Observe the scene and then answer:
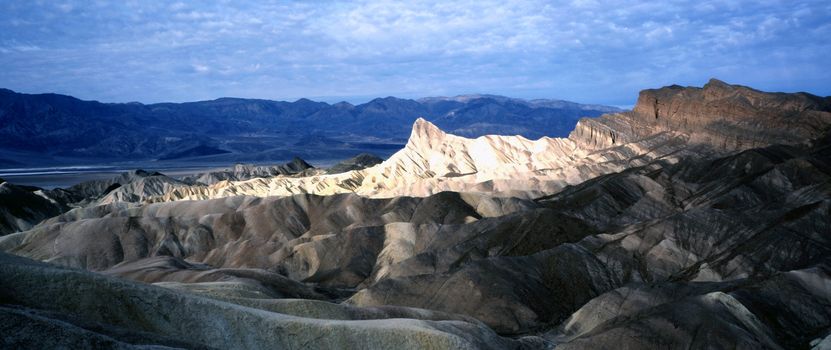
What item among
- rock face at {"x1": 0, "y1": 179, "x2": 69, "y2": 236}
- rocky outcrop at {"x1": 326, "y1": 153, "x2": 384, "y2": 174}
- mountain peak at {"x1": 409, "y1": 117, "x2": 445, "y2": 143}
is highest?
mountain peak at {"x1": 409, "y1": 117, "x2": 445, "y2": 143}

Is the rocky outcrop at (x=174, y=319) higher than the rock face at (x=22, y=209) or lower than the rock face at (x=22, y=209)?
higher

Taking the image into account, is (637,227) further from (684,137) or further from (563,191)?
(684,137)

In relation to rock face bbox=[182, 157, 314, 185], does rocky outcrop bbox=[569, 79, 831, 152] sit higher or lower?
higher

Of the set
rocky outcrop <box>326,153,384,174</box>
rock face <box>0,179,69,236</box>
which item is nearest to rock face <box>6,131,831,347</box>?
rock face <box>0,179,69,236</box>

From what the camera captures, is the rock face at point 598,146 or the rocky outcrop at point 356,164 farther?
the rocky outcrop at point 356,164

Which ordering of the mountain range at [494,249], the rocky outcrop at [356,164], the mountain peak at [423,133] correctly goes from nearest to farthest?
the mountain range at [494,249] → the mountain peak at [423,133] → the rocky outcrop at [356,164]

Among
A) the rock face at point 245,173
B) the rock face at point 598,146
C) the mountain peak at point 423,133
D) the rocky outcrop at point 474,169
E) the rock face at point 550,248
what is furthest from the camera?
the rock face at point 245,173

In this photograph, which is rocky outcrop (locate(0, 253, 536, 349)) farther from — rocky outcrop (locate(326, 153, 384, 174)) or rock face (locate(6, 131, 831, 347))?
rocky outcrop (locate(326, 153, 384, 174))

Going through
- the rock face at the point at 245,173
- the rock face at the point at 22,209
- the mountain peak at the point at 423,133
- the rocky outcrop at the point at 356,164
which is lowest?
the rock face at the point at 245,173

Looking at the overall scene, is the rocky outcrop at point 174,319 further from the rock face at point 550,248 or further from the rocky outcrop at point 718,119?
the rocky outcrop at point 718,119

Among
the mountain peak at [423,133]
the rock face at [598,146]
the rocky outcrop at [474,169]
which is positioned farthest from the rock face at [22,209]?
the mountain peak at [423,133]
